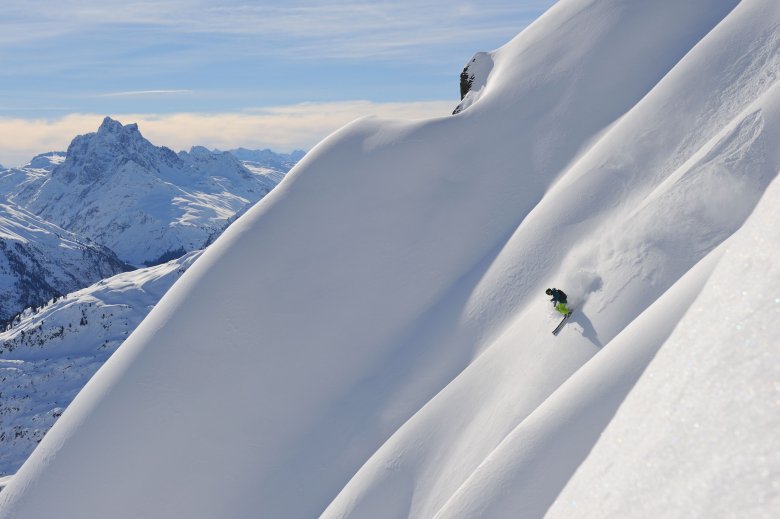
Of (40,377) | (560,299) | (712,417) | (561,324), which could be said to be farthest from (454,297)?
(40,377)

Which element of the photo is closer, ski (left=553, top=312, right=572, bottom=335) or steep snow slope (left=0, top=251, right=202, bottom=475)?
ski (left=553, top=312, right=572, bottom=335)

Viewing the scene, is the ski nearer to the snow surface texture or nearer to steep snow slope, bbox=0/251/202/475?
the snow surface texture

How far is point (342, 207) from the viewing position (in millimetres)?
33375

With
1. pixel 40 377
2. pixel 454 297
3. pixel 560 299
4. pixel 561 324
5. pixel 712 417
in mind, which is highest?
pixel 712 417

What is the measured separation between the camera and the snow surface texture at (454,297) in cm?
2008

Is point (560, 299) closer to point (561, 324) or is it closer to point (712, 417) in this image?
point (561, 324)

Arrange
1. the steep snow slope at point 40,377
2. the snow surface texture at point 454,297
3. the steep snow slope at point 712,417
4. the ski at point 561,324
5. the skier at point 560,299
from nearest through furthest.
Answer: the steep snow slope at point 712,417, the snow surface texture at point 454,297, the ski at point 561,324, the skier at point 560,299, the steep snow slope at point 40,377

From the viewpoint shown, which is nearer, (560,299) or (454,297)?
(560,299)

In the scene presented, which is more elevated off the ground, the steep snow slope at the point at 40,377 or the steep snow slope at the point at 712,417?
the steep snow slope at the point at 712,417

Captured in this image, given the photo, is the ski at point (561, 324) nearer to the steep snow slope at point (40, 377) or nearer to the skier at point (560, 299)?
the skier at point (560, 299)

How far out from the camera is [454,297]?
28.0 m

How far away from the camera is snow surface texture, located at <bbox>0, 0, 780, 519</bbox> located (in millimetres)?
20078

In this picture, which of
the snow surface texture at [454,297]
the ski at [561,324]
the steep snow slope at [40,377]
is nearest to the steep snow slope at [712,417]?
the snow surface texture at [454,297]

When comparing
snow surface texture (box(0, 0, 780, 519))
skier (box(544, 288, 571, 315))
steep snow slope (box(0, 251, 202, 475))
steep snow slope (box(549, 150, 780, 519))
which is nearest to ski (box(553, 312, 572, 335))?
skier (box(544, 288, 571, 315))
